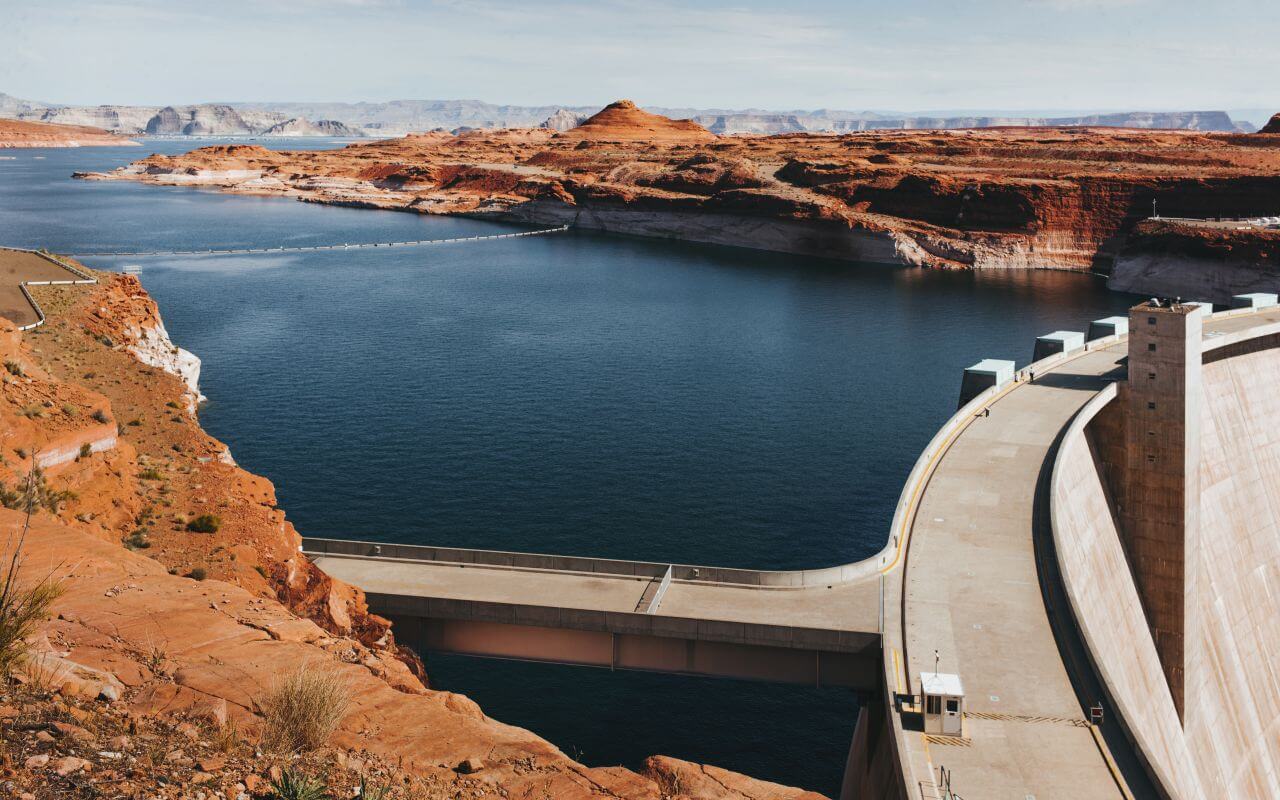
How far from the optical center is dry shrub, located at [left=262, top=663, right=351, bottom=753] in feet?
57.9

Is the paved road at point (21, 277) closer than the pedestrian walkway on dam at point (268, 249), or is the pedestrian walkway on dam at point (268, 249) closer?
the paved road at point (21, 277)

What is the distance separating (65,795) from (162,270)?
5822 inches

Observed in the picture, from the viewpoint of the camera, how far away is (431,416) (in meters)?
76.0

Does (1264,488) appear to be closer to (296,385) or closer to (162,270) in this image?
(296,385)

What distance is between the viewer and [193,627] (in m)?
22.1

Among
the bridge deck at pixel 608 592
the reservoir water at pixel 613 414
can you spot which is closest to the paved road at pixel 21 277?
the reservoir water at pixel 613 414

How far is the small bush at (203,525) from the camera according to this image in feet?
102

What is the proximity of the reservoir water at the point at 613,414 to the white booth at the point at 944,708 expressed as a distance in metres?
11.2

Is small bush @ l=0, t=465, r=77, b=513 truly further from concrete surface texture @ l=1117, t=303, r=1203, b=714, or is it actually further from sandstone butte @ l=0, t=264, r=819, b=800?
concrete surface texture @ l=1117, t=303, r=1203, b=714

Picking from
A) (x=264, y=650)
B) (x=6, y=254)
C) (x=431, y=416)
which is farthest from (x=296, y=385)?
(x=264, y=650)

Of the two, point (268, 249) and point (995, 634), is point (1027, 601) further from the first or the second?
point (268, 249)

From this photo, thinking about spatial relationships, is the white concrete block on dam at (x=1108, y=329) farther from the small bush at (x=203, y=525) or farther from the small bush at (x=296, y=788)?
the small bush at (x=296, y=788)

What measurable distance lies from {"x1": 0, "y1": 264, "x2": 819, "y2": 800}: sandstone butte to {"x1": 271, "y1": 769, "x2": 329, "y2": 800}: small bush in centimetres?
48

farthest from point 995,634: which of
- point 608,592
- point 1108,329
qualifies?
point 1108,329
